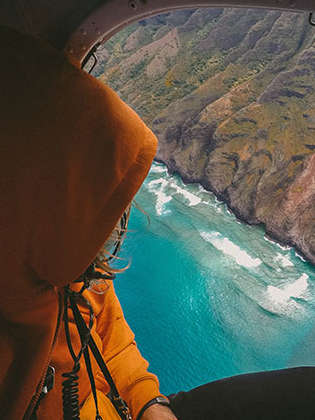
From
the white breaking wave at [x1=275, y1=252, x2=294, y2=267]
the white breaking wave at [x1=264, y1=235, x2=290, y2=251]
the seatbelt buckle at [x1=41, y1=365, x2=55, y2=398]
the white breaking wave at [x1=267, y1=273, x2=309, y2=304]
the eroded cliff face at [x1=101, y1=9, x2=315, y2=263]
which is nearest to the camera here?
the seatbelt buckle at [x1=41, y1=365, x2=55, y2=398]

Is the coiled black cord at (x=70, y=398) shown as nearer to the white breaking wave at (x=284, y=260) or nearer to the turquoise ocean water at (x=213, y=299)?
the turquoise ocean water at (x=213, y=299)

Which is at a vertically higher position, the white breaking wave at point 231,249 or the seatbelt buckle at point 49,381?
the seatbelt buckle at point 49,381

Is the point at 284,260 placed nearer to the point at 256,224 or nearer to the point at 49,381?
the point at 256,224

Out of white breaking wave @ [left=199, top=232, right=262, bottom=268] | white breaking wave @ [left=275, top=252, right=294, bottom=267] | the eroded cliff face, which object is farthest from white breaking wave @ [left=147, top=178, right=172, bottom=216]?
white breaking wave @ [left=275, top=252, right=294, bottom=267]

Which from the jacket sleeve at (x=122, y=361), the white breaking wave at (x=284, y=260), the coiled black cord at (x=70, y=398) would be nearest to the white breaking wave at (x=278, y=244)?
the white breaking wave at (x=284, y=260)

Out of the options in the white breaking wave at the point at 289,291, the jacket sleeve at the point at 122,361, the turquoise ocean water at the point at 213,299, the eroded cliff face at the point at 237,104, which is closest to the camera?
the jacket sleeve at the point at 122,361

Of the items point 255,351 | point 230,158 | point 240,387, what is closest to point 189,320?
point 255,351

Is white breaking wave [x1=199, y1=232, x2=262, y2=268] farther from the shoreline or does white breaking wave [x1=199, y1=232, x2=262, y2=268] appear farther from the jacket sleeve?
the jacket sleeve
